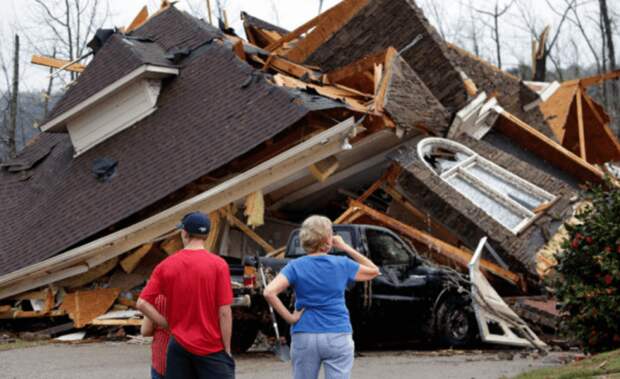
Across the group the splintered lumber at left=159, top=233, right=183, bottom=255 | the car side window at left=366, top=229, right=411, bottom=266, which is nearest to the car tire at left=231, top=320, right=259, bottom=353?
the car side window at left=366, top=229, right=411, bottom=266

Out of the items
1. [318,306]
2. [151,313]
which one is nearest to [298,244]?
[318,306]

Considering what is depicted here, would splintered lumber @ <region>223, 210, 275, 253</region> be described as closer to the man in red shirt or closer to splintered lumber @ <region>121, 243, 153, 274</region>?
splintered lumber @ <region>121, 243, 153, 274</region>

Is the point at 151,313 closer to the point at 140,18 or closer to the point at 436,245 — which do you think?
the point at 436,245

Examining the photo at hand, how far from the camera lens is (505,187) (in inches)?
642

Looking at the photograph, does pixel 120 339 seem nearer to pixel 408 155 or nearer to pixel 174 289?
pixel 408 155

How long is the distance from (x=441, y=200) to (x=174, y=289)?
10.7 m

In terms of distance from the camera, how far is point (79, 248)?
49.6 ft

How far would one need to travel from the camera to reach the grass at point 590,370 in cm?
719

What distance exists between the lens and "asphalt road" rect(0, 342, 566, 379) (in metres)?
9.50

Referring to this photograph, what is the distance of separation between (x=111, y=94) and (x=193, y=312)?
43.1 ft

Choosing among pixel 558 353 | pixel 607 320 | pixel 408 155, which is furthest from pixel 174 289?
pixel 408 155

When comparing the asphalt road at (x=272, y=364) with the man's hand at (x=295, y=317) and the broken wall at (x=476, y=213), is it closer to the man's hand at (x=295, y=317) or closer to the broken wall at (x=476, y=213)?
the broken wall at (x=476, y=213)

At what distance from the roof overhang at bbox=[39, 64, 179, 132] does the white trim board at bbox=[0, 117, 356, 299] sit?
141 inches

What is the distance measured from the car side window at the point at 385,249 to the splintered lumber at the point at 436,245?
9.50 feet
